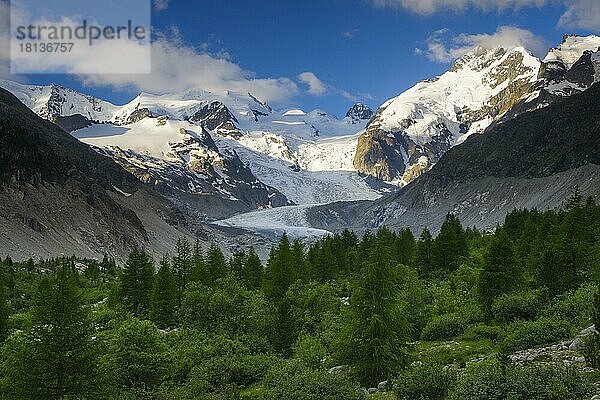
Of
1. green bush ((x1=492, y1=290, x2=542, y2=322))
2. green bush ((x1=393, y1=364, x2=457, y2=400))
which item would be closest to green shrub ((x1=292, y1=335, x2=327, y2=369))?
green bush ((x1=492, y1=290, x2=542, y2=322))

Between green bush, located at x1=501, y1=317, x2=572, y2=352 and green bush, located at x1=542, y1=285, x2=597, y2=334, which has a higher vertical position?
green bush, located at x1=542, y1=285, x2=597, y2=334

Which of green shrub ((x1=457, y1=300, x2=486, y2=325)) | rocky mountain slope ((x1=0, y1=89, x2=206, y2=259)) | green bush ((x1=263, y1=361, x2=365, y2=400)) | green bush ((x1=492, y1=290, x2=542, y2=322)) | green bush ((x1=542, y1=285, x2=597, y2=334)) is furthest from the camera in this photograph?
rocky mountain slope ((x1=0, y1=89, x2=206, y2=259))

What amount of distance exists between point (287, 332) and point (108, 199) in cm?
13798

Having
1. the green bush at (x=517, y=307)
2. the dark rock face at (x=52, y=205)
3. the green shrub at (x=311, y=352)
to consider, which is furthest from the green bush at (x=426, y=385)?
the dark rock face at (x=52, y=205)

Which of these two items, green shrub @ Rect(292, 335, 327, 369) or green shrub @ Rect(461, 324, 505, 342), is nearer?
green shrub @ Rect(461, 324, 505, 342)

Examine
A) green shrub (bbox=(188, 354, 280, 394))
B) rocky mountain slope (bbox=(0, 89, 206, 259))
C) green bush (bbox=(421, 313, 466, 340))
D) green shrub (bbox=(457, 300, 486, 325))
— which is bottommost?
green shrub (bbox=(188, 354, 280, 394))

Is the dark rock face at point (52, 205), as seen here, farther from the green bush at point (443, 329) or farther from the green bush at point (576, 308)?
the green bush at point (576, 308)

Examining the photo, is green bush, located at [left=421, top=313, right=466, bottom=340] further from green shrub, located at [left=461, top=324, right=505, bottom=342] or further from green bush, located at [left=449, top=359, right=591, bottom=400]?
green bush, located at [left=449, top=359, right=591, bottom=400]

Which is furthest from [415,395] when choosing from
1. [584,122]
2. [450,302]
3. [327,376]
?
[584,122]

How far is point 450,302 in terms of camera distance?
42.8 m

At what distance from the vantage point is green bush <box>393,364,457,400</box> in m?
18.1

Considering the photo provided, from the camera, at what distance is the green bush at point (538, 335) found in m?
23.8

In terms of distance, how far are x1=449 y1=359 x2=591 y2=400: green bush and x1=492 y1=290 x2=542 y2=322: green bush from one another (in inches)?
661

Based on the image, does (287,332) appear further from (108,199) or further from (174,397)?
(108,199)
